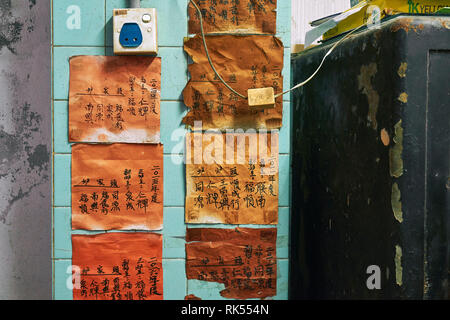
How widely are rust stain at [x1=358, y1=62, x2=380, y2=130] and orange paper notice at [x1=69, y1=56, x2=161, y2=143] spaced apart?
0.62m

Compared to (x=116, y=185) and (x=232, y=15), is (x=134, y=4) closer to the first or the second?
(x=232, y=15)

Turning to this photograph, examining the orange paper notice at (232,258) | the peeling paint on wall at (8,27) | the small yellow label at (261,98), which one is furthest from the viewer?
the peeling paint on wall at (8,27)

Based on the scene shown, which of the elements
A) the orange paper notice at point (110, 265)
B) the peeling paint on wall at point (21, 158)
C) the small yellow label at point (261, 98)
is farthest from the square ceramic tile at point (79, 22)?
the orange paper notice at point (110, 265)

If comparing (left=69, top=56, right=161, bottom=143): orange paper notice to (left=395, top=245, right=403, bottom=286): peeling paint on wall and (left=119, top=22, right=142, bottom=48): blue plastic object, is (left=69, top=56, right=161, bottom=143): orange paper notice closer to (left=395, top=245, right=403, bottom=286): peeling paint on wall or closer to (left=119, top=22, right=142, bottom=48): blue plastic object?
(left=119, top=22, right=142, bottom=48): blue plastic object

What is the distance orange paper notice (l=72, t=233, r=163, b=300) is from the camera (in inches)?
44.6

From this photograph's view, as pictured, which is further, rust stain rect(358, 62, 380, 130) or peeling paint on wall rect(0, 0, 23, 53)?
peeling paint on wall rect(0, 0, 23, 53)

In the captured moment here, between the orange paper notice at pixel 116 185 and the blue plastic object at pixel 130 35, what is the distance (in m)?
0.32

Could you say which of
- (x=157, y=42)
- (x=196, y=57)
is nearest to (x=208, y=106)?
(x=196, y=57)

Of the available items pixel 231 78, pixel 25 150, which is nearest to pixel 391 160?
pixel 231 78

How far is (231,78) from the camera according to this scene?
112 cm

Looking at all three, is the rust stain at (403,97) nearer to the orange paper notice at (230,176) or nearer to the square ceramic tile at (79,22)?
the orange paper notice at (230,176)

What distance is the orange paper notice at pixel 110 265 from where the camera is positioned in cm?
113

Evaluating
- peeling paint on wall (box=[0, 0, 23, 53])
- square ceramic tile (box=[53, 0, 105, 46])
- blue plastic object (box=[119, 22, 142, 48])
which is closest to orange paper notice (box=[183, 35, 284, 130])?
blue plastic object (box=[119, 22, 142, 48])
